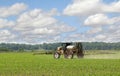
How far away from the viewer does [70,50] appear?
5566 cm

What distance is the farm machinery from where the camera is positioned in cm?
5544

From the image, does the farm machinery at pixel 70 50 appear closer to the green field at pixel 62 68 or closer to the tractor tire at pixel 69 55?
the tractor tire at pixel 69 55

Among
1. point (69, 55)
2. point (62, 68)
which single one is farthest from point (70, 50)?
point (62, 68)

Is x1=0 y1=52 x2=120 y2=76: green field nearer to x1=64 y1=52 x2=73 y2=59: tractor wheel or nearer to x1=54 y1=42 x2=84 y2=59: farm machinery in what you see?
x1=64 y1=52 x2=73 y2=59: tractor wheel

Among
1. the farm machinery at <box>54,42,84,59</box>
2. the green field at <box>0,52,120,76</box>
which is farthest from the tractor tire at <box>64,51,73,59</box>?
Result: the green field at <box>0,52,120,76</box>

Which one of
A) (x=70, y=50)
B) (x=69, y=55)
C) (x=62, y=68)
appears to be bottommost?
(x=62, y=68)

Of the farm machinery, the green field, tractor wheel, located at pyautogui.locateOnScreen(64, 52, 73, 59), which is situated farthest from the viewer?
the farm machinery

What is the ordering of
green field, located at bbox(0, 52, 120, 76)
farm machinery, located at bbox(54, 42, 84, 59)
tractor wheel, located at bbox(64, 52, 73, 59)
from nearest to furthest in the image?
green field, located at bbox(0, 52, 120, 76)
tractor wheel, located at bbox(64, 52, 73, 59)
farm machinery, located at bbox(54, 42, 84, 59)

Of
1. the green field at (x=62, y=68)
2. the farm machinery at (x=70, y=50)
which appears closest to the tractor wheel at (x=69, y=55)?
the farm machinery at (x=70, y=50)

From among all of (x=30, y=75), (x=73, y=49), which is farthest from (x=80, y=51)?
(x=30, y=75)

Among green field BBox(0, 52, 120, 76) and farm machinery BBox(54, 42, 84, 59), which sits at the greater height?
farm machinery BBox(54, 42, 84, 59)

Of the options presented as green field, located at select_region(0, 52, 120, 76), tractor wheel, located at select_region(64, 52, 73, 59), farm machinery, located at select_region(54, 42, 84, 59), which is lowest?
green field, located at select_region(0, 52, 120, 76)

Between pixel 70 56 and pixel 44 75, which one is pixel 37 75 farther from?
pixel 70 56

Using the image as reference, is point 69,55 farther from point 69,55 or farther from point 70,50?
point 70,50
